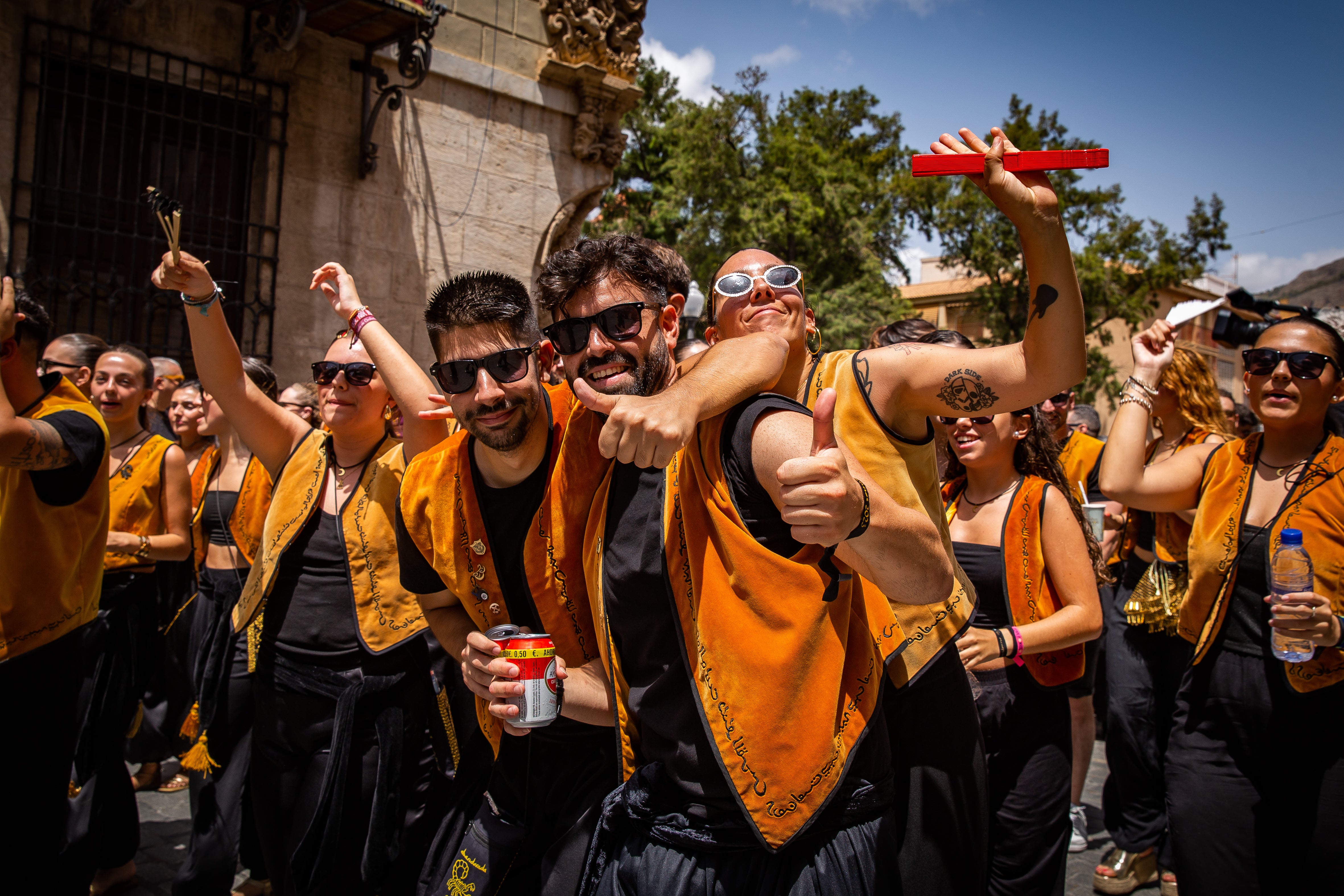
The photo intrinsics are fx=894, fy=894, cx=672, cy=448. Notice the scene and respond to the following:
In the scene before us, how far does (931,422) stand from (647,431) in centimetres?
111

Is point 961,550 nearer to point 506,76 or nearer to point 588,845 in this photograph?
point 588,845

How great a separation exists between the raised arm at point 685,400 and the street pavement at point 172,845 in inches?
124

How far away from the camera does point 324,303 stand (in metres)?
8.98

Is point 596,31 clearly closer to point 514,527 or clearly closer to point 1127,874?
point 514,527

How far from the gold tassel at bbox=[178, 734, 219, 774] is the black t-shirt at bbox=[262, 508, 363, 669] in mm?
626

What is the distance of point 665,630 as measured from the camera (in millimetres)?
1915

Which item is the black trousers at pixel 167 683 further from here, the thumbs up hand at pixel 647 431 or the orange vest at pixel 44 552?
the thumbs up hand at pixel 647 431

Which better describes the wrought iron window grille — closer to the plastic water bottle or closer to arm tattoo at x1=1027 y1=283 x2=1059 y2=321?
arm tattoo at x1=1027 y1=283 x2=1059 y2=321

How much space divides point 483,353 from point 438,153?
7837 millimetres

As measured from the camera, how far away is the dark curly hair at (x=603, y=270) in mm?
2570

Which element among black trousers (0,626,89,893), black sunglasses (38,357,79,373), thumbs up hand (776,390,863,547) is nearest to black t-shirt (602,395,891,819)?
thumbs up hand (776,390,863,547)

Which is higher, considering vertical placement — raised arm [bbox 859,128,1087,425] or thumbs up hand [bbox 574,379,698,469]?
raised arm [bbox 859,128,1087,425]

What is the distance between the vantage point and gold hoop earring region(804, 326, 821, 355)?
8.86 feet

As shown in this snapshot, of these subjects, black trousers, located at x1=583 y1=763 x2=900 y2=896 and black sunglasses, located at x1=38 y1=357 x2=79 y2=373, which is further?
black sunglasses, located at x1=38 y1=357 x2=79 y2=373
